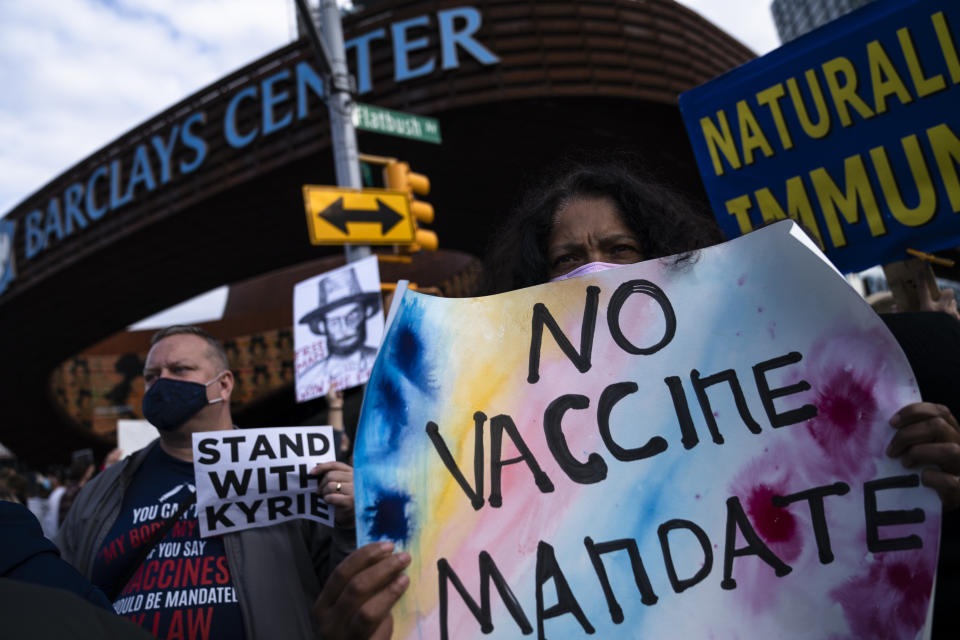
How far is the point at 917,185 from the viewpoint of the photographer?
222 centimetres

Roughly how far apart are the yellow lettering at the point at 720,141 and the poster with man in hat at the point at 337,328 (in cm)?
215

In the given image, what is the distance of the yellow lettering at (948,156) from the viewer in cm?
214

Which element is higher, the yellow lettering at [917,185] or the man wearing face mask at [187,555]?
the yellow lettering at [917,185]

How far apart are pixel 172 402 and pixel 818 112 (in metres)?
2.48

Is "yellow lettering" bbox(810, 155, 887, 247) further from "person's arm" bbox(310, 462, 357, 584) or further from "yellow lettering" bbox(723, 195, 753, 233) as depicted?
"person's arm" bbox(310, 462, 357, 584)

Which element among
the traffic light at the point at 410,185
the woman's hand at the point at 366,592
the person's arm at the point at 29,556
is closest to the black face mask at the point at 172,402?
the person's arm at the point at 29,556

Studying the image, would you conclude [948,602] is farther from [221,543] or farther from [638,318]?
[221,543]

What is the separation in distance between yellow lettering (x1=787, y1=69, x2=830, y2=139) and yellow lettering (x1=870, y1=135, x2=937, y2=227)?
0.69 feet

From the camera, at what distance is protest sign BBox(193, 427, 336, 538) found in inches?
69.4

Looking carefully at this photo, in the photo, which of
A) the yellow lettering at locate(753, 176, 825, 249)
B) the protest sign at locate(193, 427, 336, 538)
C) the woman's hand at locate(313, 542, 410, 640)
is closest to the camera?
the woman's hand at locate(313, 542, 410, 640)

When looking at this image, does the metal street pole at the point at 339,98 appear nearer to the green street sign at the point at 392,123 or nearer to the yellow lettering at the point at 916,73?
the green street sign at the point at 392,123

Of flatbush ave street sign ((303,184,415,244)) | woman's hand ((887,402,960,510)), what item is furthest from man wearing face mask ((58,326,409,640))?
flatbush ave street sign ((303,184,415,244))

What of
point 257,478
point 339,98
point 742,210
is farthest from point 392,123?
point 257,478

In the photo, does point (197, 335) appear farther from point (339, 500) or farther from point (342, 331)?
point (342, 331)
